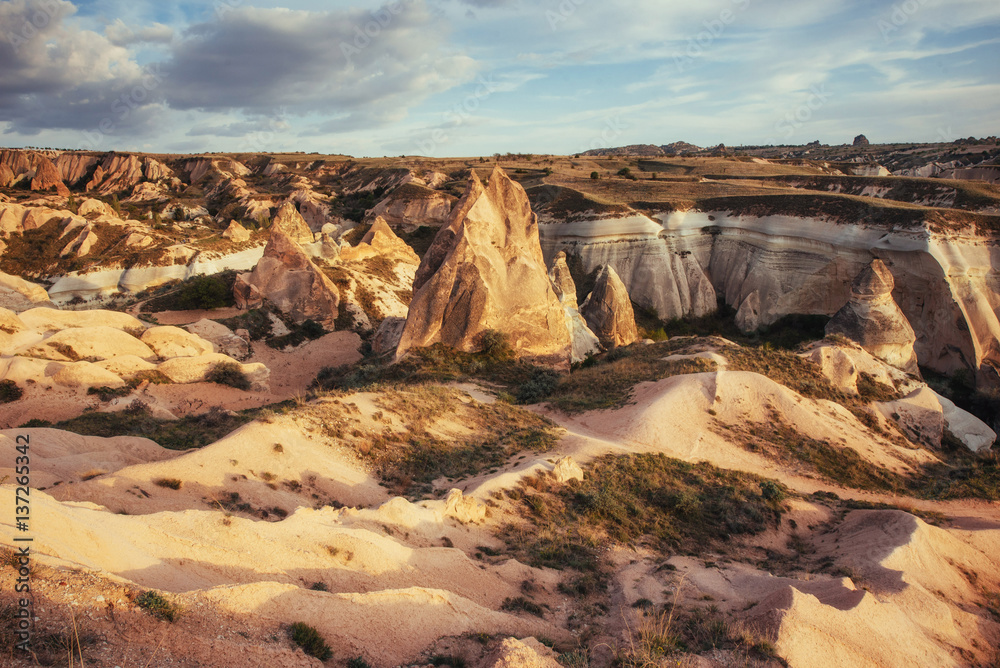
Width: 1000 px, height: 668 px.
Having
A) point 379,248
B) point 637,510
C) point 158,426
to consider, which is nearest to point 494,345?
point 637,510

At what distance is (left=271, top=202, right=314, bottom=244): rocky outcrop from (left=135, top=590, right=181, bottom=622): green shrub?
35.8 meters

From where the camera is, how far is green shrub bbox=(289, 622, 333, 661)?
16.4ft

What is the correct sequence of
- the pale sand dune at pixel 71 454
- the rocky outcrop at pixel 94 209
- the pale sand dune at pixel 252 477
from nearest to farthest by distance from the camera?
the pale sand dune at pixel 252 477 → the pale sand dune at pixel 71 454 → the rocky outcrop at pixel 94 209

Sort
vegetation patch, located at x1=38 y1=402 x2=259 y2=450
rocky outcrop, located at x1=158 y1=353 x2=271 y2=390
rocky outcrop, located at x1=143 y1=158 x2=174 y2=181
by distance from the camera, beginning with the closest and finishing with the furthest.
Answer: vegetation patch, located at x1=38 y1=402 x2=259 y2=450 → rocky outcrop, located at x1=158 y1=353 x2=271 y2=390 → rocky outcrop, located at x1=143 y1=158 x2=174 y2=181

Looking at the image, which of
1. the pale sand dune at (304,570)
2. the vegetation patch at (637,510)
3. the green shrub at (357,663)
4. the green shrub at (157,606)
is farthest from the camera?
the vegetation patch at (637,510)

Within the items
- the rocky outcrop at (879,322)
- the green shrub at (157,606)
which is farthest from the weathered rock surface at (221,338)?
the rocky outcrop at (879,322)

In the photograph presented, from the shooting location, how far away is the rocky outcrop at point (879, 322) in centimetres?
2431

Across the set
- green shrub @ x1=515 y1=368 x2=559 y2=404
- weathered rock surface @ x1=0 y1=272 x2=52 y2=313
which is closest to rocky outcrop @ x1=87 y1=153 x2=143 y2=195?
weathered rock surface @ x1=0 y1=272 x2=52 y2=313

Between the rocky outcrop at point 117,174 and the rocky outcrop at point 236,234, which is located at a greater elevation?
the rocky outcrop at point 117,174

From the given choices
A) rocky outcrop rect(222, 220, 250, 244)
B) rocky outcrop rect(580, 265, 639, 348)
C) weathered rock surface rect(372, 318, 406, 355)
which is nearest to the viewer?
weathered rock surface rect(372, 318, 406, 355)

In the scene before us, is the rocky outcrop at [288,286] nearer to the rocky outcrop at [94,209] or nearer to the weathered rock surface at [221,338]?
the weathered rock surface at [221,338]

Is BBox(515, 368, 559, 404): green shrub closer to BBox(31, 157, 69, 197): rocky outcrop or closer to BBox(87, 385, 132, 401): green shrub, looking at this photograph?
BBox(87, 385, 132, 401): green shrub

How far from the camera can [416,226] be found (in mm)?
57406

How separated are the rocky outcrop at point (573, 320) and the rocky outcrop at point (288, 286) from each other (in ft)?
44.0
